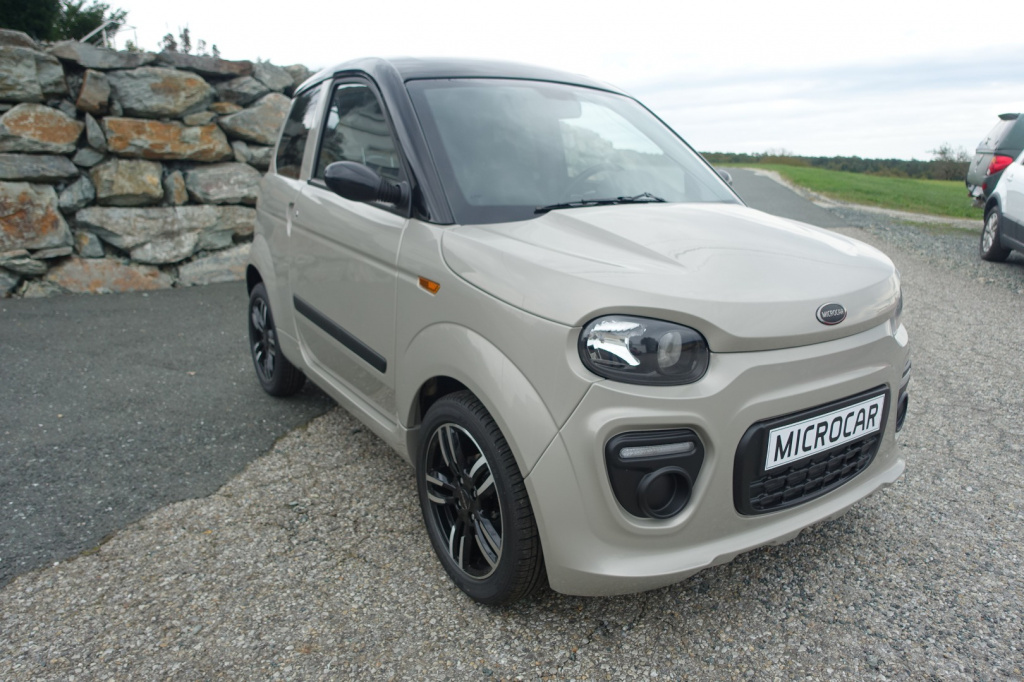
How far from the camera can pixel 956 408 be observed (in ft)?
14.4

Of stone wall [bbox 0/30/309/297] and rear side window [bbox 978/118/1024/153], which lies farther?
rear side window [bbox 978/118/1024/153]

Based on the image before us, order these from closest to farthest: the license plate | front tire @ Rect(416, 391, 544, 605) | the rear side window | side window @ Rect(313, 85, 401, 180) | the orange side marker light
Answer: the license plate
front tire @ Rect(416, 391, 544, 605)
the orange side marker light
side window @ Rect(313, 85, 401, 180)
the rear side window

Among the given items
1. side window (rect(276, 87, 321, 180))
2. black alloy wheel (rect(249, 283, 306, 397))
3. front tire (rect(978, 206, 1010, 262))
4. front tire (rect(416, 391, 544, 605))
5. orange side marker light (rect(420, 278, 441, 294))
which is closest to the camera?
front tire (rect(416, 391, 544, 605))

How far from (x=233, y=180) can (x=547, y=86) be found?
5.91 meters

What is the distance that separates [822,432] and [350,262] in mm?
1907

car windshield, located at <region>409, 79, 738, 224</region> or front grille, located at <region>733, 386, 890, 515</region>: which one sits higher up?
car windshield, located at <region>409, 79, 738, 224</region>

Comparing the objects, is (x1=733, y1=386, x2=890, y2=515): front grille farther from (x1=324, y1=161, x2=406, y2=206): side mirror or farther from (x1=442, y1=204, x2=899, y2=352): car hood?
(x1=324, y1=161, x2=406, y2=206): side mirror

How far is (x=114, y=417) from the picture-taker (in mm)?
4289

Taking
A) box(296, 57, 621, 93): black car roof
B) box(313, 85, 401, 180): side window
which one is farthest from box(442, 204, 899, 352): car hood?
box(296, 57, 621, 93): black car roof

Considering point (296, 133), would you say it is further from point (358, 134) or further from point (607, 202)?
point (607, 202)

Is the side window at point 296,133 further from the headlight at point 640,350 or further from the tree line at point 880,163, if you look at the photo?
the tree line at point 880,163

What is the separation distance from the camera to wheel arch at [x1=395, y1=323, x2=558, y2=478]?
209 centimetres

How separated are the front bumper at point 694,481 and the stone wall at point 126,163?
7072mm

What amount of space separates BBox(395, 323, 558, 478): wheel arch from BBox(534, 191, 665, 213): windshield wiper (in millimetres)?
635
